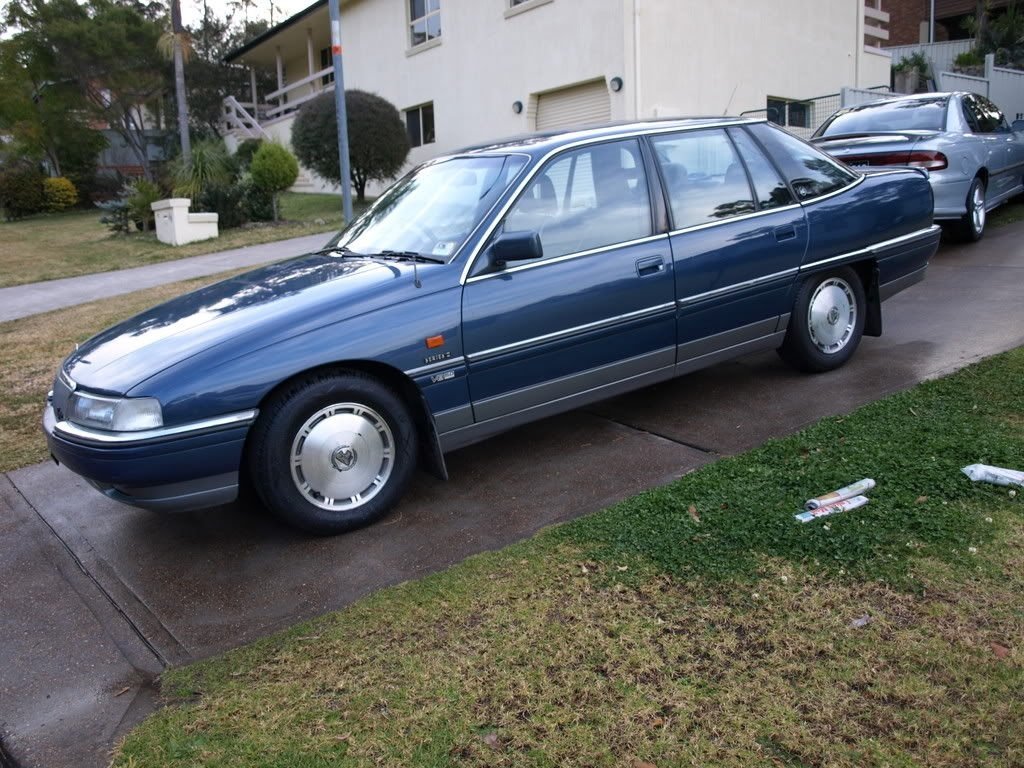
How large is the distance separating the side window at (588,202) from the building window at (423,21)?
16456mm

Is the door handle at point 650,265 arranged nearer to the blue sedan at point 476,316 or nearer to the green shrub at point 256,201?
the blue sedan at point 476,316

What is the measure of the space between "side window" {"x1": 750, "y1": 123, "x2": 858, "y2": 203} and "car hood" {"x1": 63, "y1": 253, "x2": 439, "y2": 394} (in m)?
2.49

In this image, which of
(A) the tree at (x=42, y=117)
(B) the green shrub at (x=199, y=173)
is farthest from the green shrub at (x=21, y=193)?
(B) the green shrub at (x=199, y=173)

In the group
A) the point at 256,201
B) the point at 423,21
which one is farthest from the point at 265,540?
the point at 423,21

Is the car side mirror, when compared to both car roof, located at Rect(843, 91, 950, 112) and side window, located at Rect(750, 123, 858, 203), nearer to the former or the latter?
side window, located at Rect(750, 123, 858, 203)

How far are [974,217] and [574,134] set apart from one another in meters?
6.69

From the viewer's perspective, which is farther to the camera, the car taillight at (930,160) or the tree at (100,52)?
the tree at (100,52)

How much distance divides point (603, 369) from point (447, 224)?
1105 mm

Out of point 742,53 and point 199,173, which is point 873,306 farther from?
point 199,173

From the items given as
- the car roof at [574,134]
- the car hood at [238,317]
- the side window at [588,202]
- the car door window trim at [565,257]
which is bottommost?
the car hood at [238,317]

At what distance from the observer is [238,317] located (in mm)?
4070

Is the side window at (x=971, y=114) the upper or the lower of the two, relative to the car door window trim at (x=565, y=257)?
upper

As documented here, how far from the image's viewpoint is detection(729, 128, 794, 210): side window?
211 inches

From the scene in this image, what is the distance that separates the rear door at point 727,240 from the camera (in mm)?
4957
